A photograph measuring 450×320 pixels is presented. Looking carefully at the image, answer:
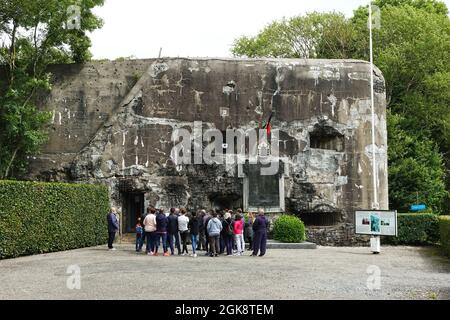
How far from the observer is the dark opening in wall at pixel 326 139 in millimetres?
26531

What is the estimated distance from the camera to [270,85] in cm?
2652

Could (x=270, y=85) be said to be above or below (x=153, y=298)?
above

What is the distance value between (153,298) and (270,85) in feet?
57.0

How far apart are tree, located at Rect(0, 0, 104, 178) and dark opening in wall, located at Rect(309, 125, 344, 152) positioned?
426 inches

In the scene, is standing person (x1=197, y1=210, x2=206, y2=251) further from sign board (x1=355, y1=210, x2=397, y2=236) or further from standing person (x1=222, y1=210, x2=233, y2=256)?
sign board (x1=355, y1=210, x2=397, y2=236)

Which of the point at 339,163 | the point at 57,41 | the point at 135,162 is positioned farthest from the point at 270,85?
the point at 57,41

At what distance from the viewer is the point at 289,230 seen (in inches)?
939

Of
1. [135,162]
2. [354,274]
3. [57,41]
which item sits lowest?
[354,274]

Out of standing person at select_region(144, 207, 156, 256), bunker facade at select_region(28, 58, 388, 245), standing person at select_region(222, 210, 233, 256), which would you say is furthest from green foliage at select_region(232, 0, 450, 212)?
standing person at select_region(144, 207, 156, 256)

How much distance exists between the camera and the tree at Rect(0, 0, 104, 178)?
80.7 feet

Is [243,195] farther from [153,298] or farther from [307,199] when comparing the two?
[153,298]

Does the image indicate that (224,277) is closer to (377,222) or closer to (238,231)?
(238,231)

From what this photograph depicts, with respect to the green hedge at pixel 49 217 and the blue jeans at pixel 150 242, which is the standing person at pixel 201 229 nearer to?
the blue jeans at pixel 150 242

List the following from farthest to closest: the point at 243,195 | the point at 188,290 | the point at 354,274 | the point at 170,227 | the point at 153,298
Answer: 1. the point at 243,195
2. the point at 170,227
3. the point at 354,274
4. the point at 188,290
5. the point at 153,298
